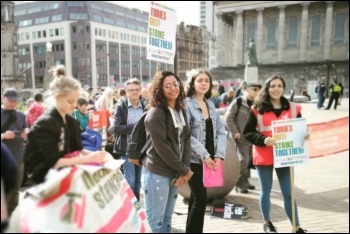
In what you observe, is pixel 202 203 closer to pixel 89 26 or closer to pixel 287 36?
pixel 287 36

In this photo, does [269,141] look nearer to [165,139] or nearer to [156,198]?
[165,139]

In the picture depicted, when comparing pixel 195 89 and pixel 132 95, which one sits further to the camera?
pixel 132 95

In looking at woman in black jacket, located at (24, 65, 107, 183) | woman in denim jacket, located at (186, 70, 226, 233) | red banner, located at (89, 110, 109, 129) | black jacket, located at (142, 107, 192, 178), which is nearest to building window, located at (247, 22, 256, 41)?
red banner, located at (89, 110, 109, 129)

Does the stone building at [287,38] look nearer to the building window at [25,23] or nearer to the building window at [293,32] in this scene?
the building window at [293,32]

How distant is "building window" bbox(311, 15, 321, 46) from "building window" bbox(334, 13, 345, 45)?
2.66 m

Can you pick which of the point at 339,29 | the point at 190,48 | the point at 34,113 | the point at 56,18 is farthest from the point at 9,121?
the point at 190,48

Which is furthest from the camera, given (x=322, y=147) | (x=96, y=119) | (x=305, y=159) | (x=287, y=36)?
(x=287, y=36)

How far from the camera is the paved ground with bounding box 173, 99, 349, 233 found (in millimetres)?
4906

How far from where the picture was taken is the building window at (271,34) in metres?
61.9

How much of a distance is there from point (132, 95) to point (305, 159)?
8.48 feet

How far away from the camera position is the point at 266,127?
4.60m

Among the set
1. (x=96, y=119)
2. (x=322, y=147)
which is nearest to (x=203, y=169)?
(x=322, y=147)

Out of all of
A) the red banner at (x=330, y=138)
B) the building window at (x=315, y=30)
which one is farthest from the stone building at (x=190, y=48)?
the red banner at (x=330, y=138)

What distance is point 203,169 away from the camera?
411 centimetres
